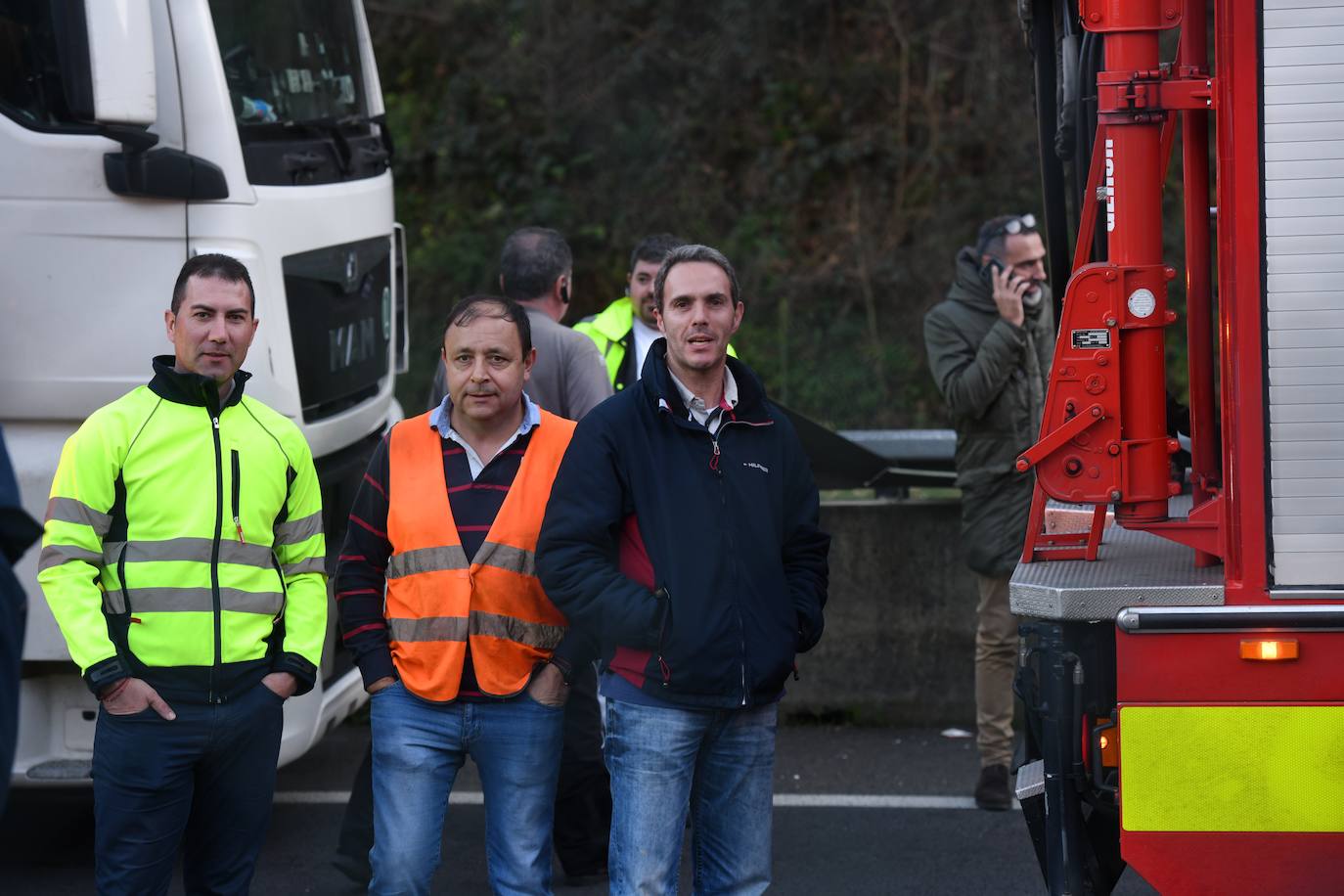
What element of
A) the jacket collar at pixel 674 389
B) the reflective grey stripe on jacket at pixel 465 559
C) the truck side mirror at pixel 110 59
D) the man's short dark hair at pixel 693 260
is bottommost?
the reflective grey stripe on jacket at pixel 465 559

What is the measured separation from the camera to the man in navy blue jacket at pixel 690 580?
354 centimetres

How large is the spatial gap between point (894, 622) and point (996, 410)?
137cm

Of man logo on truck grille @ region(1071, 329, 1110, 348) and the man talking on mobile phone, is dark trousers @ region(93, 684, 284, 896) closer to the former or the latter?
man logo on truck grille @ region(1071, 329, 1110, 348)

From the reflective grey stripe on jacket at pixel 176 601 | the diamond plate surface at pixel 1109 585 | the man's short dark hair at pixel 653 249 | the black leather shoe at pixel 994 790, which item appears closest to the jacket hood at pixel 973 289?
the man's short dark hair at pixel 653 249

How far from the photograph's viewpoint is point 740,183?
14148 millimetres

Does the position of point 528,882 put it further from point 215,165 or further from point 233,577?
point 215,165

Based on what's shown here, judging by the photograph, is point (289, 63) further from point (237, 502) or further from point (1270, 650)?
point (1270, 650)

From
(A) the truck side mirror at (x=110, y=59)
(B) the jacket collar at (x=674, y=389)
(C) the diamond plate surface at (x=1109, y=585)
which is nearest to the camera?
(C) the diamond plate surface at (x=1109, y=585)

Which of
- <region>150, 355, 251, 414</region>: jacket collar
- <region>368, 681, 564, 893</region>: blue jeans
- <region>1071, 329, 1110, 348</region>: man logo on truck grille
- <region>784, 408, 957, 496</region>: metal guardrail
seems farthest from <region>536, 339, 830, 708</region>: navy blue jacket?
<region>784, 408, 957, 496</region>: metal guardrail

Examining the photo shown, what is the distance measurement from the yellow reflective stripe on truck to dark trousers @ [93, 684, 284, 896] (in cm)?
195

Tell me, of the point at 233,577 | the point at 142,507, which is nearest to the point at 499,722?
the point at 233,577

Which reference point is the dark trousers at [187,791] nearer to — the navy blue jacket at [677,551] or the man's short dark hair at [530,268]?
the navy blue jacket at [677,551]

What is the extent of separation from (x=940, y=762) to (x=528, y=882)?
Answer: 9.64 ft

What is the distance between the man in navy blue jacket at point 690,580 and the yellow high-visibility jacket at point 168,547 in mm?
721
